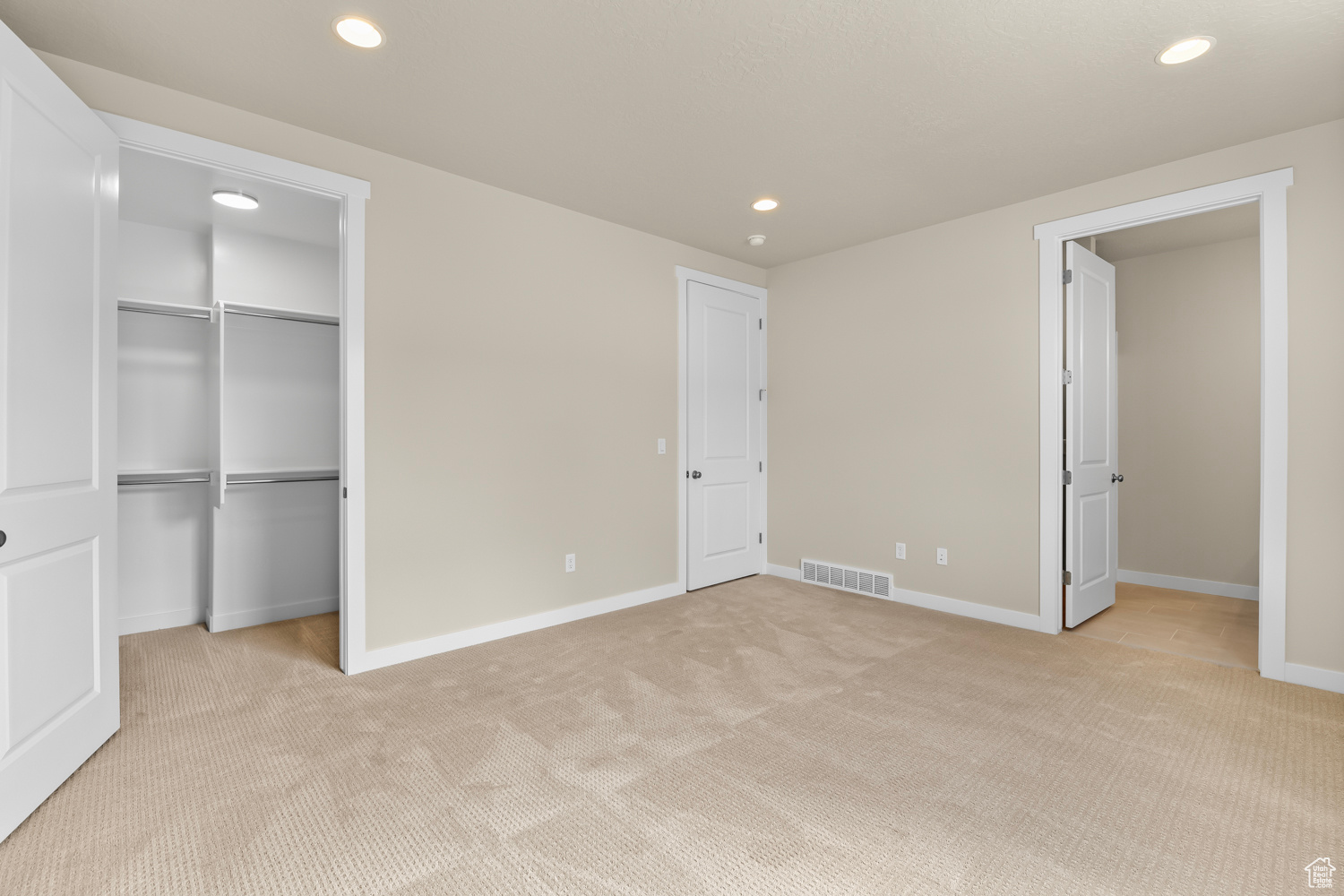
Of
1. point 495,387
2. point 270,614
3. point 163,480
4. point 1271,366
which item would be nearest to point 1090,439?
point 1271,366

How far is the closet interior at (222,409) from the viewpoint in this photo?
12.3 ft

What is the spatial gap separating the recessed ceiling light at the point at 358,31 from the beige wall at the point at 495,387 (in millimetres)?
907

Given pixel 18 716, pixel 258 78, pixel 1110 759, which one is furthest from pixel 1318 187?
pixel 18 716

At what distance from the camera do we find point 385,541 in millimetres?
3178

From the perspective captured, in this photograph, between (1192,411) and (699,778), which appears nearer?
(699,778)

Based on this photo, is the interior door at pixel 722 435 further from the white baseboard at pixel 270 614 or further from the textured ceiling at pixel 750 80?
the white baseboard at pixel 270 614

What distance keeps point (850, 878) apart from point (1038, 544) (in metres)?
2.83

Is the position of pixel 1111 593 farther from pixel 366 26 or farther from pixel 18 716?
pixel 18 716

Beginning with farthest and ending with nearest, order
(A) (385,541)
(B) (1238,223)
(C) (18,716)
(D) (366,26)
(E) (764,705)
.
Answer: (B) (1238,223) → (A) (385,541) → (E) (764,705) → (D) (366,26) → (C) (18,716)

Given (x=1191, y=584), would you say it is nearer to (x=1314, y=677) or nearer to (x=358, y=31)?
(x=1314, y=677)

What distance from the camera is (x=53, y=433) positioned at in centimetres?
199

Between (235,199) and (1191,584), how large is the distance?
710cm

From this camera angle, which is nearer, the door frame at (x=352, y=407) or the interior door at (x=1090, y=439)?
the door frame at (x=352, y=407)

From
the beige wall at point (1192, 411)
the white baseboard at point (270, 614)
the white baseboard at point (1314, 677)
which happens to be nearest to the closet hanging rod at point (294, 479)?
the white baseboard at point (270, 614)
